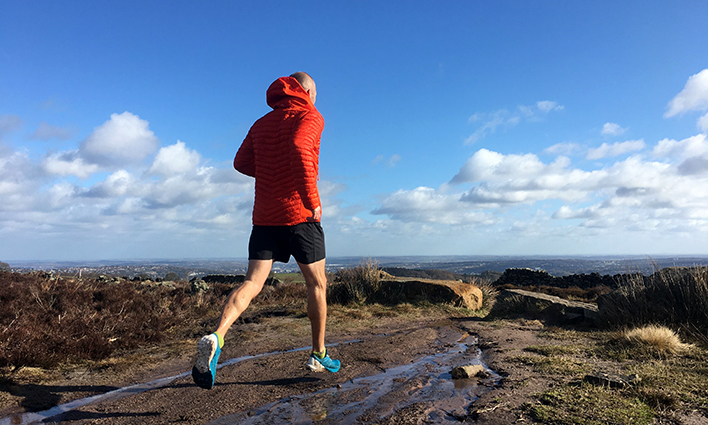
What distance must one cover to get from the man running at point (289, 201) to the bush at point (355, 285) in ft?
18.3

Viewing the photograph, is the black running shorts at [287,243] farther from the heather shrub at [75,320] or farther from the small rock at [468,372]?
the heather shrub at [75,320]

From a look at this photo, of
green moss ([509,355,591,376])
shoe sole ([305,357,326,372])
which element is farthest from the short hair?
green moss ([509,355,591,376])

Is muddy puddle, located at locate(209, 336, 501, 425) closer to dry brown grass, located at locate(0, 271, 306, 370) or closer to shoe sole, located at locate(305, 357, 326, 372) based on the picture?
shoe sole, located at locate(305, 357, 326, 372)

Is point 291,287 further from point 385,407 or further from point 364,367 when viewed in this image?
point 385,407

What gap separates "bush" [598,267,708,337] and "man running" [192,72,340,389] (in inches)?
177

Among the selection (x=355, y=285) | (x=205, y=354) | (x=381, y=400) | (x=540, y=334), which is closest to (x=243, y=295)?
(x=205, y=354)

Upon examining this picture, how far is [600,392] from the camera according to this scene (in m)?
2.50

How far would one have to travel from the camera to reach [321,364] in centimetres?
329

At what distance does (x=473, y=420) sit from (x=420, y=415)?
0.95 ft

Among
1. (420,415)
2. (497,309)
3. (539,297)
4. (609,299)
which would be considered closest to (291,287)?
(497,309)

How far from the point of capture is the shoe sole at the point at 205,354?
2.52 meters

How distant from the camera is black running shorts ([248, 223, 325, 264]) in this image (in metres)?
3.07

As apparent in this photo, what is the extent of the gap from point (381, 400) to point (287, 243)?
1.31 metres

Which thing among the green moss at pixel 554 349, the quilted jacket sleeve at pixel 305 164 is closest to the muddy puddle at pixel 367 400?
the green moss at pixel 554 349
